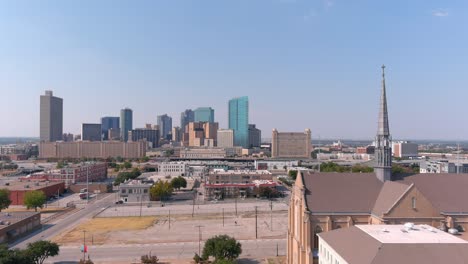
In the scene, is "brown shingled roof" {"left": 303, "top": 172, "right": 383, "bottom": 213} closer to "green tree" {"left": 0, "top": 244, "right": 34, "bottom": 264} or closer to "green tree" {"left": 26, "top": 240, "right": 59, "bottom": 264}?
"green tree" {"left": 0, "top": 244, "right": 34, "bottom": 264}

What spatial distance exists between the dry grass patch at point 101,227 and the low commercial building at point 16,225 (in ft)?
20.5

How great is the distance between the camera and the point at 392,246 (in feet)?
83.2

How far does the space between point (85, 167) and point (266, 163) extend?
76.1 m

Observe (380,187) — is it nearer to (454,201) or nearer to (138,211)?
(454,201)

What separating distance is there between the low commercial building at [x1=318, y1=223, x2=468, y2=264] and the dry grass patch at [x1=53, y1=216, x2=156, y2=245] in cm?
3657

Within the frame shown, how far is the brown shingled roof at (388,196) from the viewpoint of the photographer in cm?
3606

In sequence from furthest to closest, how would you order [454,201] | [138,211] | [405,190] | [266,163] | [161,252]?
[266,163] → [138,211] → [161,252] → [454,201] → [405,190]

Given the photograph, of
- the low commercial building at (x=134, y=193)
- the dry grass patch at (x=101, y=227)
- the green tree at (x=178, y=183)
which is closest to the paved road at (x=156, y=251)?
the dry grass patch at (x=101, y=227)

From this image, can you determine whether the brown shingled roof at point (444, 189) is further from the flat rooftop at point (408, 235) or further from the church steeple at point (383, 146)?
the flat rooftop at point (408, 235)

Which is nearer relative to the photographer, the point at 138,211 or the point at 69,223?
the point at 69,223

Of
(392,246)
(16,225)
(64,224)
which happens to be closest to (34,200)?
(64,224)

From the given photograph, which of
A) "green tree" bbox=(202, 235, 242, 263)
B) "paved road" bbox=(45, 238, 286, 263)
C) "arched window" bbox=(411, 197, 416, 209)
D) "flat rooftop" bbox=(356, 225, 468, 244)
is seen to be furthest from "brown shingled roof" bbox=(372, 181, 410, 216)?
"green tree" bbox=(202, 235, 242, 263)

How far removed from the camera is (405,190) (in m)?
35.6

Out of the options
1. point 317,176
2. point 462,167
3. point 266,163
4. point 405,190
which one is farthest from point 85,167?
point 462,167
